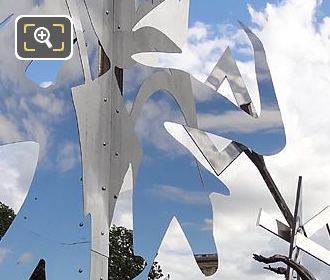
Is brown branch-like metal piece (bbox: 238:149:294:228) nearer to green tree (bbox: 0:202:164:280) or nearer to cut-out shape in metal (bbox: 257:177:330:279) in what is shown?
cut-out shape in metal (bbox: 257:177:330:279)

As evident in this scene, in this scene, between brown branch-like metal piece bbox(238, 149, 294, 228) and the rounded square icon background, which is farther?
brown branch-like metal piece bbox(238, 149, 294, 228)

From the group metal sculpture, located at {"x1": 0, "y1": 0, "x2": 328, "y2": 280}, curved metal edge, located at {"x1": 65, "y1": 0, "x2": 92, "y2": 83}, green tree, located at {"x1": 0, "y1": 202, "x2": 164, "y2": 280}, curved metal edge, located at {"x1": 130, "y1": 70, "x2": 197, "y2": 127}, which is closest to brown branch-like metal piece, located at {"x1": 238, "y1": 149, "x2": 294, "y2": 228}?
metal sculpture, located at {"x1": 0, "y1": 0, "x2": 328, "y2": 280}

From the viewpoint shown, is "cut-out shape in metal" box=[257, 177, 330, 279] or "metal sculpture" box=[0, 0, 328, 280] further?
"cut-out shape in metal" box=[257, 177, 330, 279]

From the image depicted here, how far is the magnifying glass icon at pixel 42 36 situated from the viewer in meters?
5.02

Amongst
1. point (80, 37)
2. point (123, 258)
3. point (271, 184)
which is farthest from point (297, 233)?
point (80, 37)

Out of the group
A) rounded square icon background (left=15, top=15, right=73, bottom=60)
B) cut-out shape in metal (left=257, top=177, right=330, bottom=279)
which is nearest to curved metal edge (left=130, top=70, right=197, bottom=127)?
rounded square icon background (left=15, top=15, right=73, bottom=60)

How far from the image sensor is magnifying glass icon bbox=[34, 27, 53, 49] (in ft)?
16.5

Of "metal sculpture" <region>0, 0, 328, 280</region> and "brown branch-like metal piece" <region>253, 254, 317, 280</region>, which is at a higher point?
"metal sculpture" <region>0, 0, 328, 280</region>

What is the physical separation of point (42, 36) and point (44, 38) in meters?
0.02

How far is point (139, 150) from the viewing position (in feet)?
17.2

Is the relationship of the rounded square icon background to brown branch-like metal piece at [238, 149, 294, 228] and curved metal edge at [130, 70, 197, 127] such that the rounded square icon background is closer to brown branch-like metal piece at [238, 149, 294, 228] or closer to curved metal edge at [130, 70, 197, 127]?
curved metal edge at [130, 70, 197, 127]

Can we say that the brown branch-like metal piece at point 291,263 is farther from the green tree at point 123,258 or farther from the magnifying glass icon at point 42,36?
the magnifying glass icon at point 42,36

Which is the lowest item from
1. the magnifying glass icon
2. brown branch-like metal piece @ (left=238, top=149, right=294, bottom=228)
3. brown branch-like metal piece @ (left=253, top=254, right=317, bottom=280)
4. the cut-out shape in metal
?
brown branch-like metal piece @ (left=253, top=254, right=317, bottom=280)

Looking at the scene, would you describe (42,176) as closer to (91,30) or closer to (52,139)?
(52,139)
